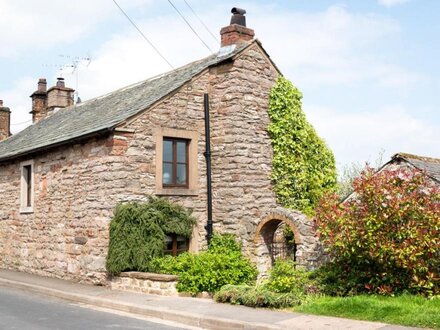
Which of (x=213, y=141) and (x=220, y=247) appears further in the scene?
(x=213, y=141)

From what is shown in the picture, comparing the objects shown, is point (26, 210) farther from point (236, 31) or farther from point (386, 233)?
point (386, 233)

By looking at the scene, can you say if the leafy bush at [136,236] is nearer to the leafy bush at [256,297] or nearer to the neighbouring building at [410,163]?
the leafy bush at [256,297]

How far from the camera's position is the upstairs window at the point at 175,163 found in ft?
51.7

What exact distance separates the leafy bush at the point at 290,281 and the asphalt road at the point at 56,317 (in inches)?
116

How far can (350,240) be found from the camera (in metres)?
11.2

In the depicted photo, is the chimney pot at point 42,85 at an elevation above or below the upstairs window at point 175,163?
above

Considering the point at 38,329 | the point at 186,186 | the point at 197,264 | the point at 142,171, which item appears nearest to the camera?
the point at 38,329

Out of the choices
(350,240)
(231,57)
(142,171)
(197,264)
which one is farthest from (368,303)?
(231,57)

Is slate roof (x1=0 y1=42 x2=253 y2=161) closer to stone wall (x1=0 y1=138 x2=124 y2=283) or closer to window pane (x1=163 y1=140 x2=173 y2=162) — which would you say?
stone wall (x1=0 y1=138 x2=124 y2=283)

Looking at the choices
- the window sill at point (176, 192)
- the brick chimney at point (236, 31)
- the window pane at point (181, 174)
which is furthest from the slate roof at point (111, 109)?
the window sill at point (176, 192)

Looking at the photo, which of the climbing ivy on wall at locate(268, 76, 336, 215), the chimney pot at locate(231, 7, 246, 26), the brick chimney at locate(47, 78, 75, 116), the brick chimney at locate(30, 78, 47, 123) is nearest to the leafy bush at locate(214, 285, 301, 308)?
the climbing ivy on wall at locate(268, 76, 336, 215)

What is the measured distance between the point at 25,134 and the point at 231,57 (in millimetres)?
11575

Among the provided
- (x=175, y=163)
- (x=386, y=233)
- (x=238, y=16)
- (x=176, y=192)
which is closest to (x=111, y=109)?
(x=175, y=163)

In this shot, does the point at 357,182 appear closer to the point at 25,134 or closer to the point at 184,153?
the point at 184,153
